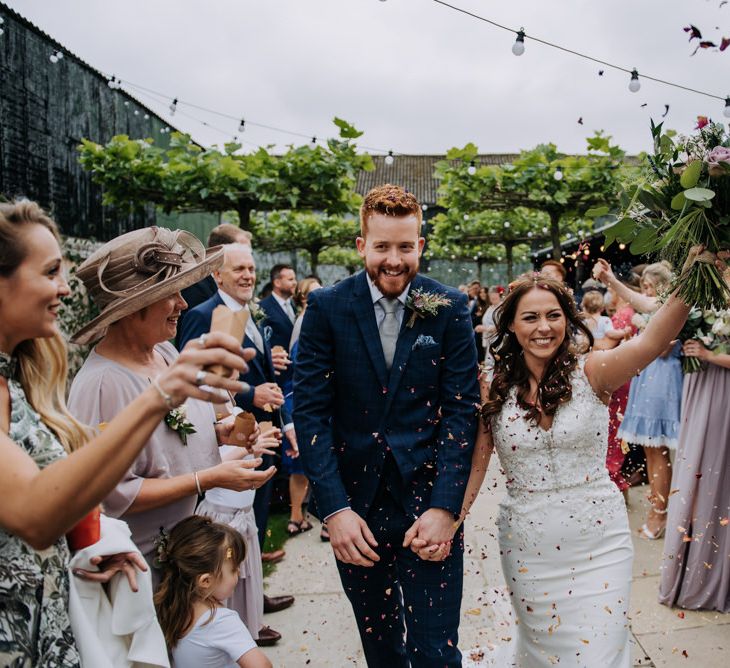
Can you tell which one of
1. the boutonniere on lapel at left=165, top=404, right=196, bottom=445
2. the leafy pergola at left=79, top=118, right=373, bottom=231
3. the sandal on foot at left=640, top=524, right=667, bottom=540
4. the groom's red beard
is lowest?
the sandal on foot at left=640, top=524, right=667, bottom=540

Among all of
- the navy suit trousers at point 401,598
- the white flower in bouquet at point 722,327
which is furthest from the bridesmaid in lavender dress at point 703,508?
the navy suit trousers at point 401,598

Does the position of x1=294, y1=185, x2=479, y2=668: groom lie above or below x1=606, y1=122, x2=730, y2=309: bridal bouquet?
below

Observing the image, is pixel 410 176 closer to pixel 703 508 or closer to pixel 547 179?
pixel 547 179

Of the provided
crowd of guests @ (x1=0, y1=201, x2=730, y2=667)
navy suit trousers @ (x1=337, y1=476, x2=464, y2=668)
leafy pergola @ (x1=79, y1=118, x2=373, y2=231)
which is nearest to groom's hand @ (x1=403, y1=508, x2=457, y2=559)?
navy suit trousers @ (x1=337, y1=476, x2=464, y2=668)

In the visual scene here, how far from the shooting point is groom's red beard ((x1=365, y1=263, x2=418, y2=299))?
2.43 meters

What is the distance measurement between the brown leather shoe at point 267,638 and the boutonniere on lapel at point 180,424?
6.35 feet

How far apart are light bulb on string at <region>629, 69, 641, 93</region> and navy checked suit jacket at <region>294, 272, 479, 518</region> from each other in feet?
14.7

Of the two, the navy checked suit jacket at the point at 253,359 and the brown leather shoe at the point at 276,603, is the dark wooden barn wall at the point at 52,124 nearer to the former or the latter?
the navy checked suit jacket at the point at 253,359

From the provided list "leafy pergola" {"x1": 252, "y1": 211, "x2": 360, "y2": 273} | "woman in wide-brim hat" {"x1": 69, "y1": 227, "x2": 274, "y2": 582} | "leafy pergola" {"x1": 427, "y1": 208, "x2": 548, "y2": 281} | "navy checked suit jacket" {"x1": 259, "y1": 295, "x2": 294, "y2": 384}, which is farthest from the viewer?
"leafy pergola" {"x1": 252, "y1": 211, "x2": 360, "y2": 273}

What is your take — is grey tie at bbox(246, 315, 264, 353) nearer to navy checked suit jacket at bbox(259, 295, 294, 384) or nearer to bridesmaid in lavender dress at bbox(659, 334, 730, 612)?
navy checked suit jacket at bbox(259, 295, 294, 384)

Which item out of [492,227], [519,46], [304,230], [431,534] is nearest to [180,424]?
[431,534]

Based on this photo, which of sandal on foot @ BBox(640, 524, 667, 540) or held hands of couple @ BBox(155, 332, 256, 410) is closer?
held hands of couple @ BBox(155, 332, 256, 410)

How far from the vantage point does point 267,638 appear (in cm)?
353

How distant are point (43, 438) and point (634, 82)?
613 centimetres
